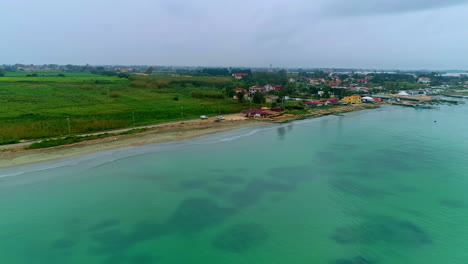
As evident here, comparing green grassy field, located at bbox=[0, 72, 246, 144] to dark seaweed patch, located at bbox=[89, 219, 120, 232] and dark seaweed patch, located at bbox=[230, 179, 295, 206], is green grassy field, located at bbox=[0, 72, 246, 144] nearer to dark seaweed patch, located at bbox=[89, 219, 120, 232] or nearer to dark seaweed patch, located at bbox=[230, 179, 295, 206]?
dark seaweed patch, located at bbox=[89, 219, 120, 232]

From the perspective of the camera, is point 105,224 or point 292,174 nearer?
point 105,224

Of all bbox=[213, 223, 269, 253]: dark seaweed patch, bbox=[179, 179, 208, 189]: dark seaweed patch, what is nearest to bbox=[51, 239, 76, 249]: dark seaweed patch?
bbox=[213, 223, 269, 253]: dark seaweed patch

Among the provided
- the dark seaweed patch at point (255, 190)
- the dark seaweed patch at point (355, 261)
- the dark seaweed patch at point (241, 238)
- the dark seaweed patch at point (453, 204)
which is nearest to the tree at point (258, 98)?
the dark seaweed patch at point (255, 190)

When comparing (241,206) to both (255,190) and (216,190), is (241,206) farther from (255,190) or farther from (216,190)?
(216,190)

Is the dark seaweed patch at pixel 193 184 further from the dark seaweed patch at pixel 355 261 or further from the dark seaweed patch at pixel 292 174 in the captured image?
the dark seaweed patch at pixel 355 261

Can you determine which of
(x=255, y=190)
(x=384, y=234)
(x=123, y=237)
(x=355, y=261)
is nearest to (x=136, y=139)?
(x=255, y=190)

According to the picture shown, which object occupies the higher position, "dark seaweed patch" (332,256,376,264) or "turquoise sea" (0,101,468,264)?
"turquoise sea" (0,101,468,264)

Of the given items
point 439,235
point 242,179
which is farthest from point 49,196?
point 439,235
